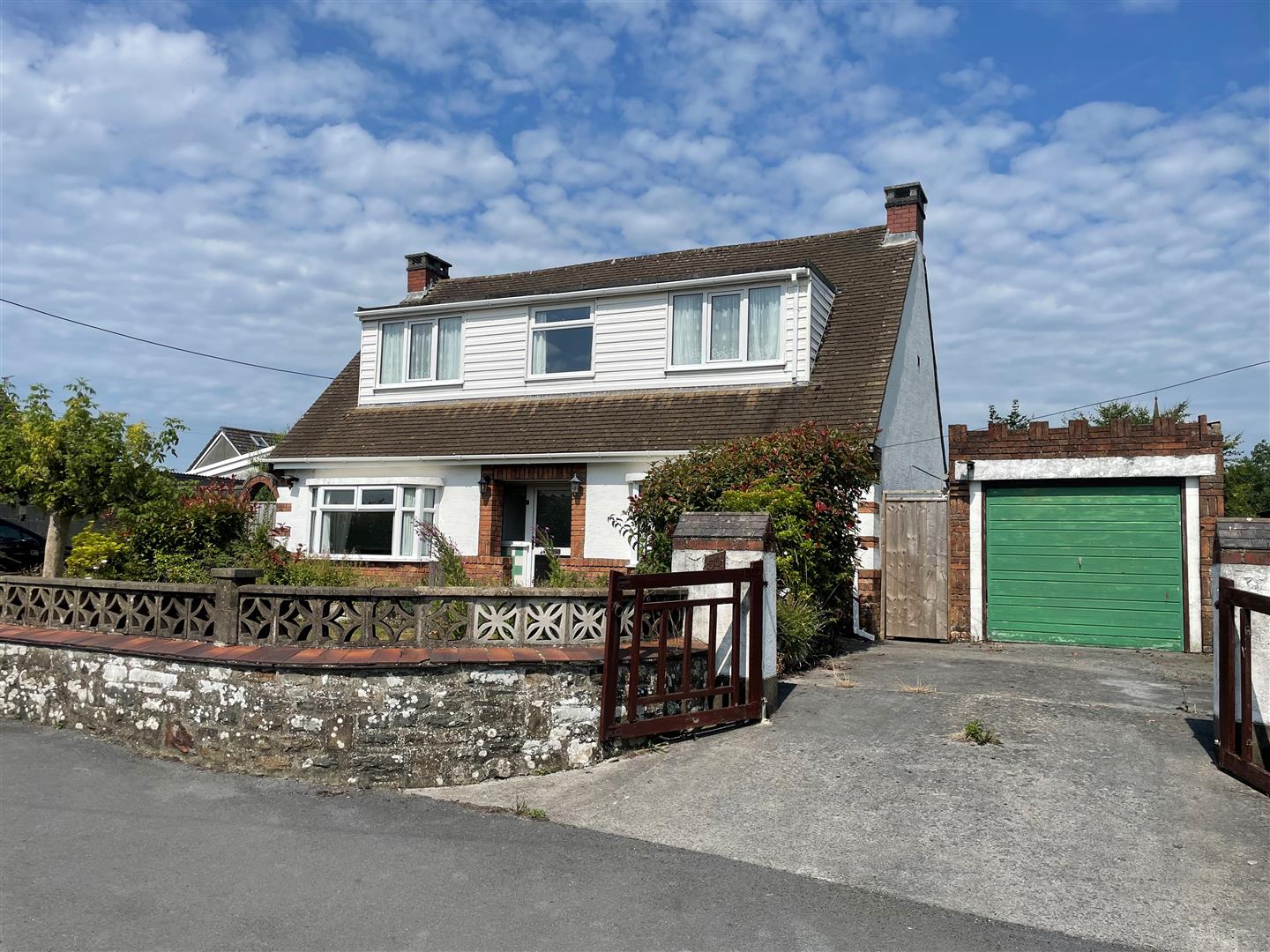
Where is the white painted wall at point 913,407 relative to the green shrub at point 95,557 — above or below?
above

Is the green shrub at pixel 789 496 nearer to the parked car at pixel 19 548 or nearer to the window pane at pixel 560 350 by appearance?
the window pane at pixel 560 350

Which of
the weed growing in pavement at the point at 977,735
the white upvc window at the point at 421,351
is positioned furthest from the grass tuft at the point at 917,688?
the white upvc window at the point at 421,351

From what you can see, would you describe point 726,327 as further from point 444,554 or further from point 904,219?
point 444,554

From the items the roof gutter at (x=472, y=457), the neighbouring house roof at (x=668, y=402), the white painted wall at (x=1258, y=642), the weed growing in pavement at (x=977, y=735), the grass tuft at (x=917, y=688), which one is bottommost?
the weed growing in pavement at (x=977, y=735)

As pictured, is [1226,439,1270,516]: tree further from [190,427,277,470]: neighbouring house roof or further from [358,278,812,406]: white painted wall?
[190,427,277,470]: neighbouring house roof

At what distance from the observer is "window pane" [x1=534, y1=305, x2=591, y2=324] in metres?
16.6

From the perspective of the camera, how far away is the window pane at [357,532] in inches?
644

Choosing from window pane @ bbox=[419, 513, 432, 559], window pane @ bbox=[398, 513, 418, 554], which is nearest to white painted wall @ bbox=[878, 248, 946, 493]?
window pane @ bbox=[419, 513, 432, 559]

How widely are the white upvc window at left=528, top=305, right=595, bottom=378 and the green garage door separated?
294 inches

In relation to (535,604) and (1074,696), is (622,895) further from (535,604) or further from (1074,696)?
(1074,696)

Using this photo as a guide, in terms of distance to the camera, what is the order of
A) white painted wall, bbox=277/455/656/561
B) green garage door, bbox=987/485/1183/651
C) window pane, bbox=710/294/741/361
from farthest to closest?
window pane, bbox=710/294/741/361 → white painted wall, bbox=277/455/656/561 → green garage door, bbox=987/485/1183/651

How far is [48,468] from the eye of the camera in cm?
Result: 1083

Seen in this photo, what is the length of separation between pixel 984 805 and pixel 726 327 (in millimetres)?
10759

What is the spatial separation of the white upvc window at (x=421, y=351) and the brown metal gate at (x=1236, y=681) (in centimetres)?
1368
